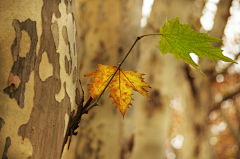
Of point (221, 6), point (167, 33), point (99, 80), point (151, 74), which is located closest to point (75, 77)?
point (99, 80)

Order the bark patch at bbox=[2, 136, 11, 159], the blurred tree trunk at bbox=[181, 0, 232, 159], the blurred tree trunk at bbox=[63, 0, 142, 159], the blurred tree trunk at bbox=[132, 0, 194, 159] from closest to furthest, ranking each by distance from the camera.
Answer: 1. the bark patch at bbox=[2, 136, 11, 159]
2. the blurred tree trunk at bbox=[63, 0, 142, 159]
3. the blurred tree trunk at bbox=[132, 0, 194, 159]
4. the blurred tree trunk at bbox=[181, 0, 232, 159]

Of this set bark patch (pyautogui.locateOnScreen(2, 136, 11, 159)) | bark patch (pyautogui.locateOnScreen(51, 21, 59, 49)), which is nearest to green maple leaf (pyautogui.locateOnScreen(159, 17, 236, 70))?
bark patch (pyautogui.locateOnScreen(51, 21, 59, 49))

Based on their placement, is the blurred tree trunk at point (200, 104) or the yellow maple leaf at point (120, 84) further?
the blurred tree trunk at point (200, 104)

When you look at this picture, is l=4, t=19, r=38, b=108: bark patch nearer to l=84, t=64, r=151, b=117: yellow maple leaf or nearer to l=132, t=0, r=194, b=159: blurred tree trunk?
l=84, t=64, r=151, b=117: yellow maple leaf

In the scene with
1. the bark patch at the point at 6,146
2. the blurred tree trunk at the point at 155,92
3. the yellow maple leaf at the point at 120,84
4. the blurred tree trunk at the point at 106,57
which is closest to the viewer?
the bark patch at the point at 6,146

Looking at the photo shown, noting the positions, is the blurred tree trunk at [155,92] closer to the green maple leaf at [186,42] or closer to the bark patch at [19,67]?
the green maple leaf at [186,42]

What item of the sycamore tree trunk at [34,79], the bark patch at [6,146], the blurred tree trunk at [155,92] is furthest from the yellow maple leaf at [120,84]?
the blurred tree trunk at [155,92]

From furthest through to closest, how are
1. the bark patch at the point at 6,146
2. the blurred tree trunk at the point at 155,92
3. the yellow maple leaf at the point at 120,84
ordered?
the blurred tree trunk at the point at 155,92
the yellow maple leaf at the point at 120,84
the bark patch at the point at 6,146
